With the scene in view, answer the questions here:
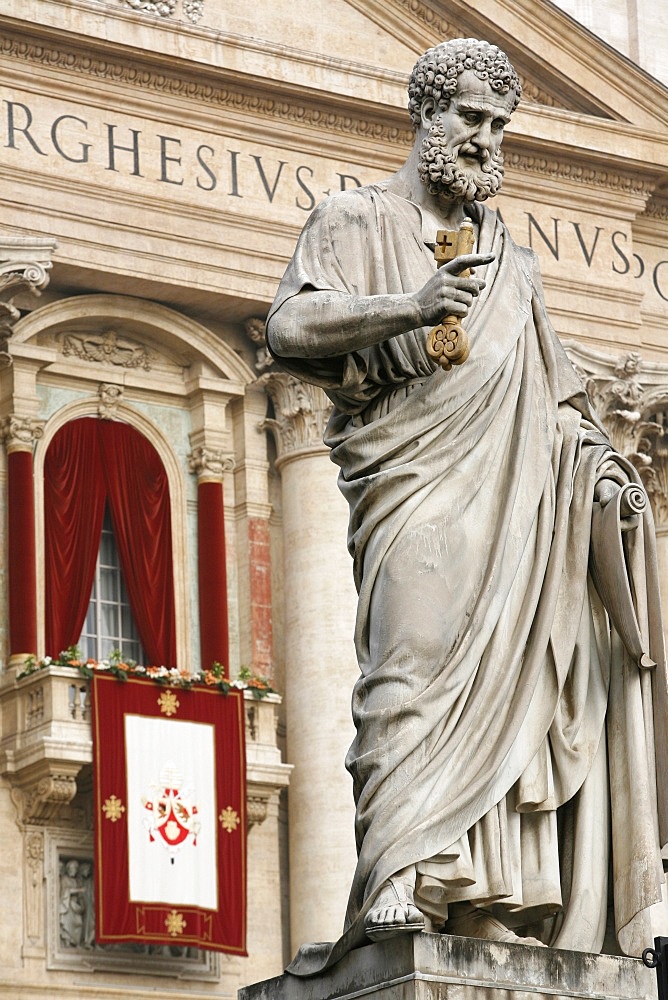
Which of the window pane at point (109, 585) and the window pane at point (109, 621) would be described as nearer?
the window pane at point (109, 621)

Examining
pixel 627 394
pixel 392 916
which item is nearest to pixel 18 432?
pixel 627 394

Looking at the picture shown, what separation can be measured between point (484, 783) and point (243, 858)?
1735 centimetres

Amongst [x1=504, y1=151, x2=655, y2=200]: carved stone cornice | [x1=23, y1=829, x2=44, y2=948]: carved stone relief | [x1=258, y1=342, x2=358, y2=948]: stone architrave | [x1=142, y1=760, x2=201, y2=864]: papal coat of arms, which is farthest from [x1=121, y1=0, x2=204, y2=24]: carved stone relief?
[x1=23, y1=829, x2=44, y2=948]: carved stone relief

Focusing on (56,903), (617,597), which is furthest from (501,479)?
(56,903)

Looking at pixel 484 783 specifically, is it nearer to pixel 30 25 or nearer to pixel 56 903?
pixel 56 903

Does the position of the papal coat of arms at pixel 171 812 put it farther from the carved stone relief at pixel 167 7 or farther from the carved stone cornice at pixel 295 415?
the carved stone relief at pixel 167 7

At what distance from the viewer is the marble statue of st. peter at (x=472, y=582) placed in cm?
573

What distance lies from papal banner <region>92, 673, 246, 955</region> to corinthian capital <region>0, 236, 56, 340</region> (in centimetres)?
364

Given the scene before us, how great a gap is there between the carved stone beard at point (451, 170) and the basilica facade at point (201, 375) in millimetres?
15979

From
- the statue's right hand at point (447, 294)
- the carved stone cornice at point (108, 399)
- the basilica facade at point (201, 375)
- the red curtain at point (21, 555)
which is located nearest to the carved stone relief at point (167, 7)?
the basilica facade at point (201, 375)

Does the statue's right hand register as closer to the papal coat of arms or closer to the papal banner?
the papal banner

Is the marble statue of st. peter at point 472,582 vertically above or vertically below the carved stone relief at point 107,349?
below

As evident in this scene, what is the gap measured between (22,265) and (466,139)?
16.9 metres

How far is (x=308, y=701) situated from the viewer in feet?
78.2
